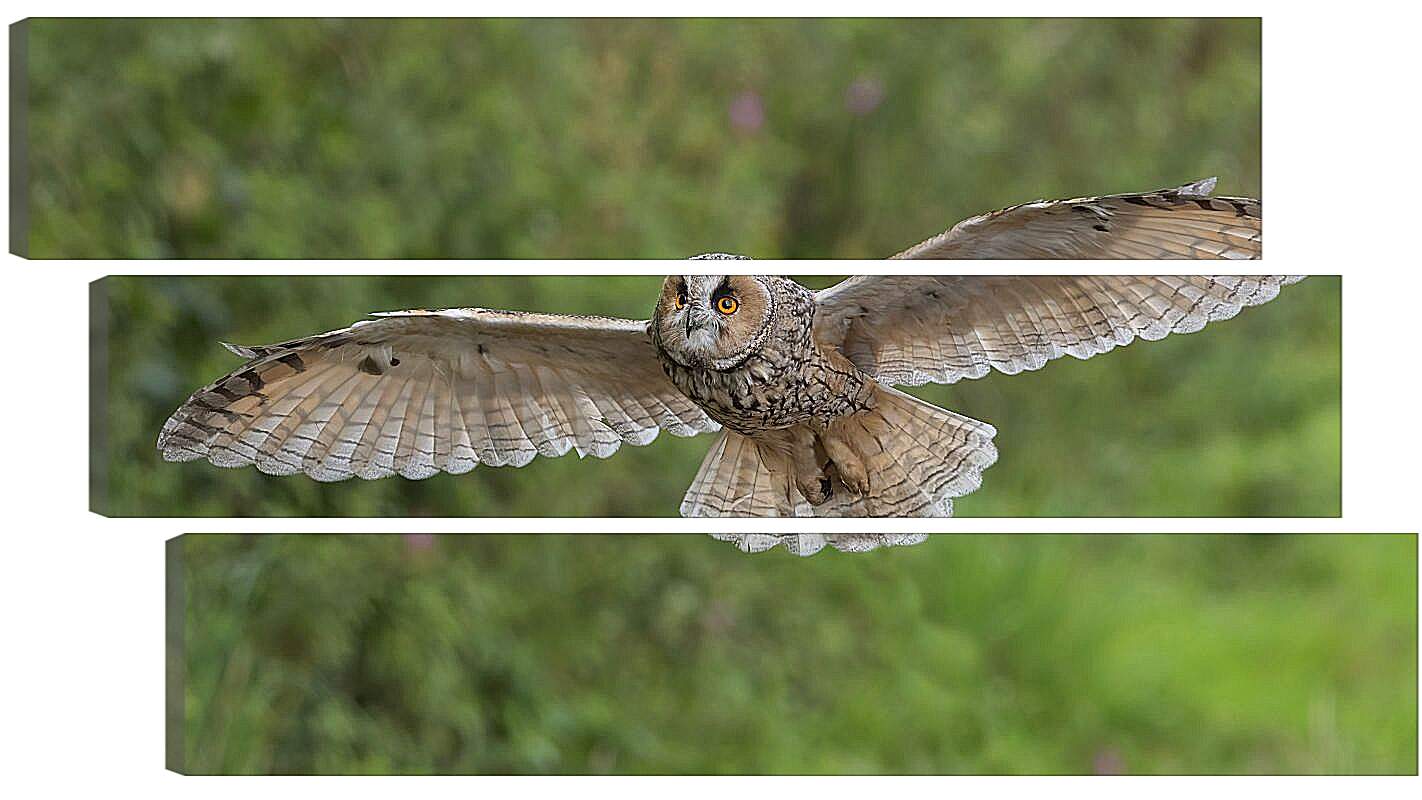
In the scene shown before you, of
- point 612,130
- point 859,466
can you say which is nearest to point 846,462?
point 859,466

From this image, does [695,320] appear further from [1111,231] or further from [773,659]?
[773,659]

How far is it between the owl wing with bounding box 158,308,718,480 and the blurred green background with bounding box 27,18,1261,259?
0.99 feet

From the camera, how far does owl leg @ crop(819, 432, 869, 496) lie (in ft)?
3.91

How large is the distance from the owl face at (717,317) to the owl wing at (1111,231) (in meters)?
0.12

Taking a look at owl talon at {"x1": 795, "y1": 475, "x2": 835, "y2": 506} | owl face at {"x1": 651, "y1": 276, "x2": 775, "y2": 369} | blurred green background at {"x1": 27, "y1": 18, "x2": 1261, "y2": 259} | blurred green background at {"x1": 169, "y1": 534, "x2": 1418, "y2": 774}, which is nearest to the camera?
owl face at {"x1": 651, "y1": 276, "x2": 775, "y2": 369}

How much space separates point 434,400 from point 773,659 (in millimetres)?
408

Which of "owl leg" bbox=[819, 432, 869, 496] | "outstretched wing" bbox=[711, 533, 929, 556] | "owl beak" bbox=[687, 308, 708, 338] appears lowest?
"outstretched wing" bbox=[711, 533, 929, 556]

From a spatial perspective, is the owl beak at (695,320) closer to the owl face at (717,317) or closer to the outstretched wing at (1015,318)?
the owl face at (717,317)

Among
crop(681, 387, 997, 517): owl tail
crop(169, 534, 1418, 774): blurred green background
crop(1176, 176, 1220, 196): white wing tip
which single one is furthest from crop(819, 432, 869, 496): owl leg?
crop(1176, 176, 1220, 196): white wing tip

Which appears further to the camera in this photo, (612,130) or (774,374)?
(612,130)

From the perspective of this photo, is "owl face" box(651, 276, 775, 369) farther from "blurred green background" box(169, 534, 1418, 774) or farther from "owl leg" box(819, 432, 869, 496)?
"blurred green background" box(169, 534, 1418, 774)

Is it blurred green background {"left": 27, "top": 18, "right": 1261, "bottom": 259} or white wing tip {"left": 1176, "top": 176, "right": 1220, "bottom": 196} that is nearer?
white wing tip {"left": 1176, "top": 176, "right": 1220, "bottom": 196}

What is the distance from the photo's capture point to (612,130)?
158 centimetres

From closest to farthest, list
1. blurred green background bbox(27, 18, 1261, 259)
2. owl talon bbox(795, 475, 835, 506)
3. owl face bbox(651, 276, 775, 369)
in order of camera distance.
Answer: owl face bbox(651, 276, 775, 369) < owl talon bbox(795, 475, 835, 506) < blurred green background bbox(27, 18, 1261, 259)
